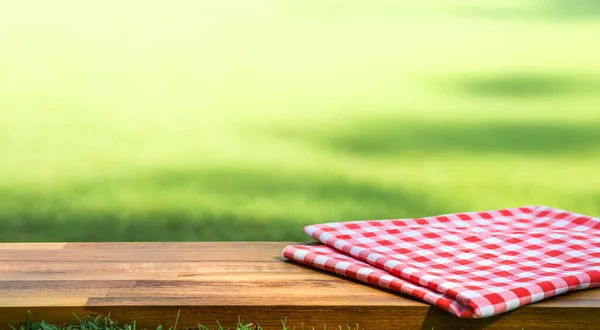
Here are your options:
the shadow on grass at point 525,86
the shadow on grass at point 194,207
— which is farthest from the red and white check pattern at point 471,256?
the shadow on grass at point 525,86

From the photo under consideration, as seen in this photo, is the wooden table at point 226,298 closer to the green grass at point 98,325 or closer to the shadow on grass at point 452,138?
the green grass at point 98,325

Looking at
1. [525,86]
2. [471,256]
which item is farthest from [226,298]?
[525,86]

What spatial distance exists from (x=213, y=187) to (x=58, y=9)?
161cm

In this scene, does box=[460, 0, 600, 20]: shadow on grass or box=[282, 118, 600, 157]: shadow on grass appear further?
box=[460, 0, 600, 20]: shadow on grass

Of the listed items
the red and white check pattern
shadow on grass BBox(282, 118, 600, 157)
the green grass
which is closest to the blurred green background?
shadow on grass BBox(282, 118, 600, 157)

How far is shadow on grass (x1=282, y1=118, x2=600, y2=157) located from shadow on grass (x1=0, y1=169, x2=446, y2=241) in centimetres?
32

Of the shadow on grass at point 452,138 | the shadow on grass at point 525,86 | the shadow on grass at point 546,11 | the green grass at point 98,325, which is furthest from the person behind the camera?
the shadow on grass at point 546,11

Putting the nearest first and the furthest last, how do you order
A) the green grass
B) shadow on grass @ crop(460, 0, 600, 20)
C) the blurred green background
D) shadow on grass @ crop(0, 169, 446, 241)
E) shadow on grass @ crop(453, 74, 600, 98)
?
the green grass, shadow on grass @ crop(0, 169, 446, 241), the blurred green background, shadow on grass @ crop(453, 74, 600, 98), shadow on grass @ crop(460, 0, 600, 20)

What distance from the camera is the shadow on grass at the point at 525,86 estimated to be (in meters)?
3.62

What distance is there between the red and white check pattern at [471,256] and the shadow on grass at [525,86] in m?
Answer: 1.41

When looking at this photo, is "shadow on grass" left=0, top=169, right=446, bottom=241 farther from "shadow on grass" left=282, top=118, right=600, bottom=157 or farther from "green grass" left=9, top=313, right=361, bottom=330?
"green grass" left=9, top=313, right=361, bottom=330

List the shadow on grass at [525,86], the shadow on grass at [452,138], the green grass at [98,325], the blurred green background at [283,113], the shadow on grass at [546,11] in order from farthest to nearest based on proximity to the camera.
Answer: the shadow on grass at [546,11] < the shadow on grass at [525,86] < the shadow on grass at [452,138] < the blurred green background at [283,113] < the green grass at [98,325]

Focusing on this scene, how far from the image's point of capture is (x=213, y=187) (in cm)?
288

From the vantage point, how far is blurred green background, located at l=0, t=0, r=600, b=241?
2764 mm
